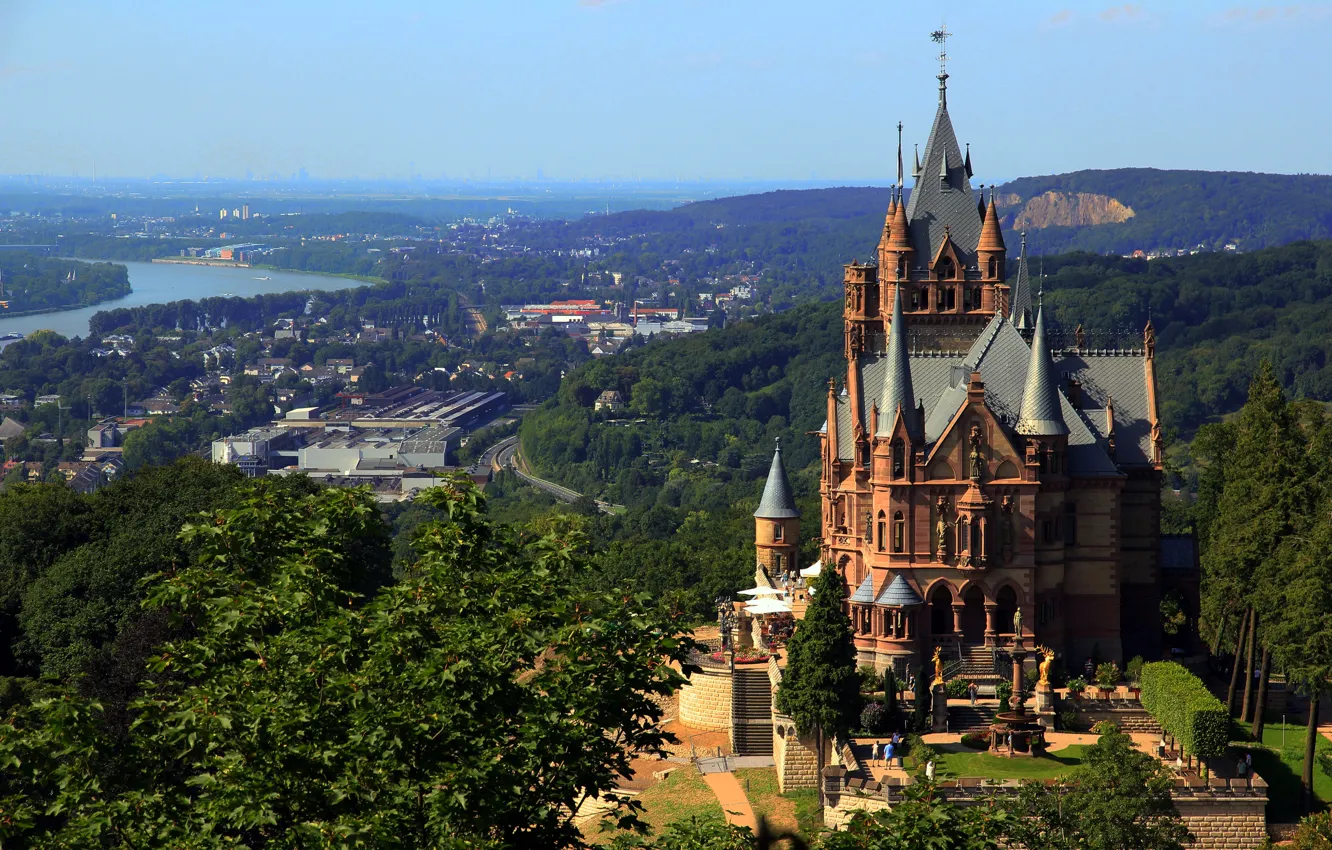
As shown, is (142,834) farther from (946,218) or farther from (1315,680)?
(946,218)

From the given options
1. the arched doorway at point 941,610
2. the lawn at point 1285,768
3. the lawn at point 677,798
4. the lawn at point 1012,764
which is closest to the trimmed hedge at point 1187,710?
the lawn at point 1285,768

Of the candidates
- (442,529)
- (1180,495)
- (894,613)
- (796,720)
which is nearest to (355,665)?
(442,529)

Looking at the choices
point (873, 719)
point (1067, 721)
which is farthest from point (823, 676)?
point (1067, 721)

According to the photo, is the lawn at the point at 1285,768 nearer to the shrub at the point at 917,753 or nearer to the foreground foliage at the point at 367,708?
the shrub at the point at 917,753

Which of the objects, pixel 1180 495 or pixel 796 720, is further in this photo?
pixel 1180 495

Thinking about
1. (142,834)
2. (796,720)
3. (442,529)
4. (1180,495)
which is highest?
(442,529)

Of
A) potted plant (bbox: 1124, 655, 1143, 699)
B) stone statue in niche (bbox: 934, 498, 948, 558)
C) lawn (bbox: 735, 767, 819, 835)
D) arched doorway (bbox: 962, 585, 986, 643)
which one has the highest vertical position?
stone statue in niche (bbox: 934, 498, 948, 558)

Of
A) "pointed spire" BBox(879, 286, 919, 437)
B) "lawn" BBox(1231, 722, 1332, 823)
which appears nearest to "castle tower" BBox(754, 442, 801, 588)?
"pointed spire" BBox(879, 286, 919, 437)

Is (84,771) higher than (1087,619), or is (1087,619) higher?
(84,771)

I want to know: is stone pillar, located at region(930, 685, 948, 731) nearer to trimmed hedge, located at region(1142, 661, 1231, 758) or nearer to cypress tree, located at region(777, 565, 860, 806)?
cypress tree, located at region(777, 565, 860, 806)
